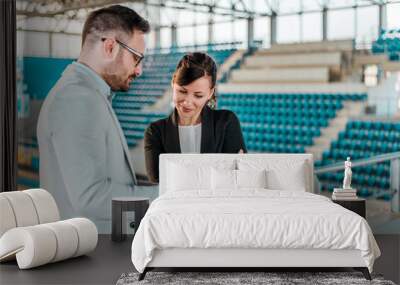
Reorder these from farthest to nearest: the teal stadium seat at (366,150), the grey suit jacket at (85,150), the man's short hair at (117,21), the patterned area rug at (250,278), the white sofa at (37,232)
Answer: the man's short hair at (117,21), the grey suit jacket at (85,150), the teal stadium seat at (366,150), the white sofa at (37,232), the patterned area rug at (250,278)

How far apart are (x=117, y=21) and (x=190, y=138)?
1.40 m

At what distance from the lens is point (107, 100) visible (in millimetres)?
7328

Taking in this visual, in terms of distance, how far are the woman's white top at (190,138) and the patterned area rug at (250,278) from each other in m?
2.12

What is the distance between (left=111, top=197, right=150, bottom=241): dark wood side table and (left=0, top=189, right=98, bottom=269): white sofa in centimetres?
79

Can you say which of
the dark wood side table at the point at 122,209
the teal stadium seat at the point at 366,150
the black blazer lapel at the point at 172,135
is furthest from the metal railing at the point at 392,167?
the dark wood side table at the point at 122,209

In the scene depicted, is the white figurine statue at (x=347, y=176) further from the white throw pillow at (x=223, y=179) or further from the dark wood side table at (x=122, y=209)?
the dark wood side table at (x=122, y=209)

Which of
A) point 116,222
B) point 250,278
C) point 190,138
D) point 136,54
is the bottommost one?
point 250,278

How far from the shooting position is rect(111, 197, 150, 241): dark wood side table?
22.2 feet

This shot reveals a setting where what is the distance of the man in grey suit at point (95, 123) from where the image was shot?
725cm

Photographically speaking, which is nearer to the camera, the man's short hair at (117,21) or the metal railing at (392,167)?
the metal railing at (392,167)

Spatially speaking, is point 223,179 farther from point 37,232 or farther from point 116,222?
point 37,232

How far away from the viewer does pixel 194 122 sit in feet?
23.9

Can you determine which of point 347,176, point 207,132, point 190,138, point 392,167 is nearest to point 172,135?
point 190,138

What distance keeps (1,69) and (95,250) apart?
86.5 inches
